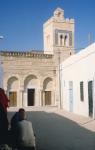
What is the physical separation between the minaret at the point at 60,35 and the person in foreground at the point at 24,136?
3040 centimetres

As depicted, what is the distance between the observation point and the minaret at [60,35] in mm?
38062

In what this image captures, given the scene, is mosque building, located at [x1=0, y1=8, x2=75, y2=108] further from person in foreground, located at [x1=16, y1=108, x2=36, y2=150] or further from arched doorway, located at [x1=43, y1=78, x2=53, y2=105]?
person in foreground, located at [x1=16, y1=108, x2=36, y2=150]

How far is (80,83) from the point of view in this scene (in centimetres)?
2445

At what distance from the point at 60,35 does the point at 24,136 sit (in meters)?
32.2

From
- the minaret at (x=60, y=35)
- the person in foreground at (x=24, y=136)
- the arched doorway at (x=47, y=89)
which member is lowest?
the person in foreground at (x=24, y=136)

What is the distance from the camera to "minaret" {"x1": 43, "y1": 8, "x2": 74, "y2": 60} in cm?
3806

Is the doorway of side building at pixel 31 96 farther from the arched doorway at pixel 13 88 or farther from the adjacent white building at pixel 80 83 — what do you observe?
the adjacent white building at pixel 80 83

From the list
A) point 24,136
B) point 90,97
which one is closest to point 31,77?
point 90,97

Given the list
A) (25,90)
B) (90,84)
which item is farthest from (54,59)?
(90,84)

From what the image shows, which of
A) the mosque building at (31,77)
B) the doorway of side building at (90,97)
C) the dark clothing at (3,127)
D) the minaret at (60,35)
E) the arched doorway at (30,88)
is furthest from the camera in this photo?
the minaret at (60,35)

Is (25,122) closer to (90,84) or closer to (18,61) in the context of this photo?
(90,84)

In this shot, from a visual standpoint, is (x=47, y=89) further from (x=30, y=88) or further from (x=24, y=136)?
(x=24, y=136)

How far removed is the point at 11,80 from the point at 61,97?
576 centimetres

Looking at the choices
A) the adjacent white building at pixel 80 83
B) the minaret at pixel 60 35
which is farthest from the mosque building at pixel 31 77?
the adjacent white building at pixel 80 83
